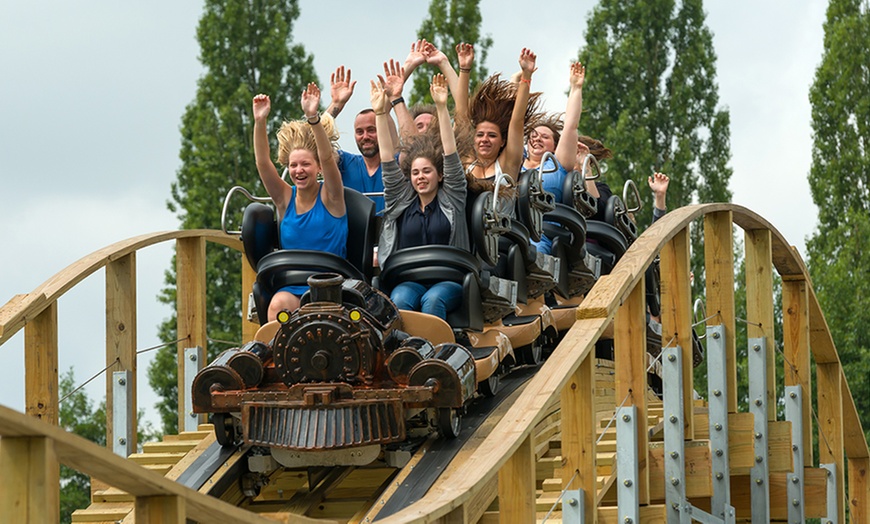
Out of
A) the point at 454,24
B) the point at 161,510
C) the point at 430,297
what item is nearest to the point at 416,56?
the point at 430,297

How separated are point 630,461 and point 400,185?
186 cm

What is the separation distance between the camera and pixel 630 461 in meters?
5.75

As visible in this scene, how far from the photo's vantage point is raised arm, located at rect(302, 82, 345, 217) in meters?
6.59

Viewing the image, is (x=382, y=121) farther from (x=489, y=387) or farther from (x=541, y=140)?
(x=541, y=140)

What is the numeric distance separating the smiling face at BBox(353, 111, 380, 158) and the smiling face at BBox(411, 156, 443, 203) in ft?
4.82

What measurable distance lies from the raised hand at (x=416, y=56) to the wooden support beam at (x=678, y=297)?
69.7 inches

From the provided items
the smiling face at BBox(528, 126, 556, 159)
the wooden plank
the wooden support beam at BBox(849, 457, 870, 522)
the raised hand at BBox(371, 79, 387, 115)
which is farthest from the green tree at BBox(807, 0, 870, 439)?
the wooden plank

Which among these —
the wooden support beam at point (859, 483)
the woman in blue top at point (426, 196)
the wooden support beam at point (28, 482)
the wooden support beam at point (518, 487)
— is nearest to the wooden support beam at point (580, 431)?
the wooden support beam at point (518, 487)

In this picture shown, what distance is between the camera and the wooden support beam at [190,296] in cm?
787

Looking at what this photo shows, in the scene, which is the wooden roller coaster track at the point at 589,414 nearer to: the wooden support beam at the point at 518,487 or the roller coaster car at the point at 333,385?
the wooden support beam at the point at 518,487

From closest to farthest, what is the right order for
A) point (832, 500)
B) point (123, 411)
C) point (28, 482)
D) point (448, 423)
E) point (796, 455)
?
point (28, 482) < point (448, 423) < point (123, 411) < point (796, 455) < point (832, 500)

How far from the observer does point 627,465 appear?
18.9 feet

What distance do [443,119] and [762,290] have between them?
2022 millimetres

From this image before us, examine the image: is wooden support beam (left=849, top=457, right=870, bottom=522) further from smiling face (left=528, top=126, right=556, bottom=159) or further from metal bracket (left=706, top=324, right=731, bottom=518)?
smiling face (left=528, top=126, right=556, bottom=159)
